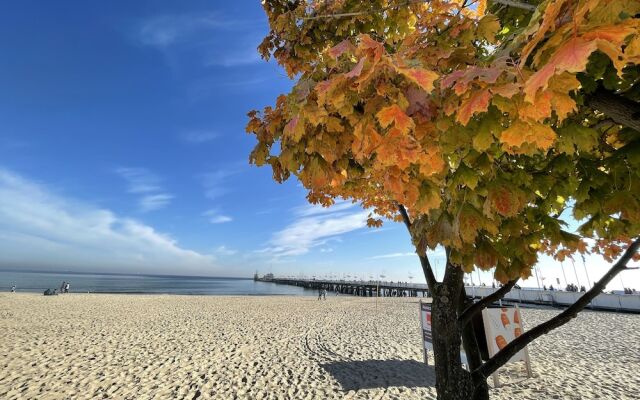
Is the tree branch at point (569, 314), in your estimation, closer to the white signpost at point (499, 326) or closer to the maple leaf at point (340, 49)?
the maple leaf at point (340, 49)

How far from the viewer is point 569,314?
120 inches

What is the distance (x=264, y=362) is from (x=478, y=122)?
407 inches

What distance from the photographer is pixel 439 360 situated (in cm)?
366

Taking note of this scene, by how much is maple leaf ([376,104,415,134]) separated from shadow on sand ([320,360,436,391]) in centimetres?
795

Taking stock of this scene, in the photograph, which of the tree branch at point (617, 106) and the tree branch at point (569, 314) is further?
the tree branch at point (569, 314)

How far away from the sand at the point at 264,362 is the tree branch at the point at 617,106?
293 inches

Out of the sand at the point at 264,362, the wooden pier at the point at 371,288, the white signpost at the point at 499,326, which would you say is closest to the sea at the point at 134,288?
the wooden pier at the point at 371,288

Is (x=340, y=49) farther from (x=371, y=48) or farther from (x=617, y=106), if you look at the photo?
(x=617, y=106)

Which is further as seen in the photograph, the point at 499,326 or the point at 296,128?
the point at 499,326

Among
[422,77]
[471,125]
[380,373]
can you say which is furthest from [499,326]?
[422,77]

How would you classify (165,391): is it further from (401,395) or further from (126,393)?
(401,395)

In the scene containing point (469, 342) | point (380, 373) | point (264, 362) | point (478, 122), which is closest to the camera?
point (478, 122)

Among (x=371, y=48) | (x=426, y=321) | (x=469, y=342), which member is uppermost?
(x=371, y=48)

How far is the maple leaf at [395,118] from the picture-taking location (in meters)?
1.33
